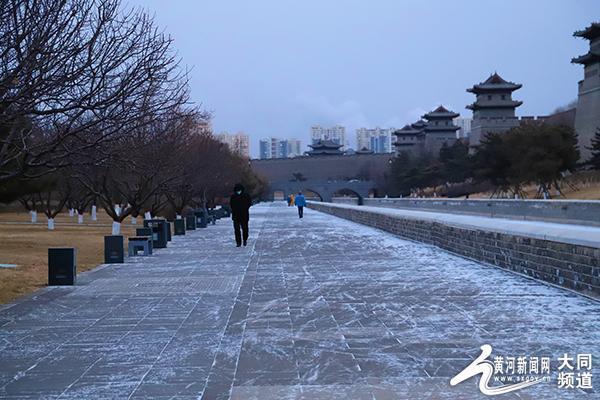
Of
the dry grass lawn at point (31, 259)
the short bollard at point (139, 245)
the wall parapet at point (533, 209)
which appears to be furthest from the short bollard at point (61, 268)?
the wall parapet at point (533, 209)

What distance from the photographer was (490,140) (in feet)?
181

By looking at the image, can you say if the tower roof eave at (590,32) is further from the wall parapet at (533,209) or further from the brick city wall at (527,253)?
the brick city wall at (527,253)

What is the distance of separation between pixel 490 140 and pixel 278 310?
4926 centimetres

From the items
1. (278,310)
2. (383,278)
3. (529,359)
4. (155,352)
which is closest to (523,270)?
(383,278)

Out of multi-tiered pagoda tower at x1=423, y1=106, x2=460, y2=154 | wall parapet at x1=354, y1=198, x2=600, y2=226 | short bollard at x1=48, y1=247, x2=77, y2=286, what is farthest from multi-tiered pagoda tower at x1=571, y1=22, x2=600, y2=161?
short bollard at x1=48, y1=247, x2=77, y2=286

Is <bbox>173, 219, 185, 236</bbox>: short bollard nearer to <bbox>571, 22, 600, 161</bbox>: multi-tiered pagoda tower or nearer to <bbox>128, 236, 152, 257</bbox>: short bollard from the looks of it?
<bbox>128, 236, 152, 257</bbox>: short bollard

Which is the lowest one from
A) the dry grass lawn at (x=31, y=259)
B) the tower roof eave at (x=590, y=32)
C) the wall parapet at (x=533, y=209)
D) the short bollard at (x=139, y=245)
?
the dry grass lawn at (x=31, y=259)

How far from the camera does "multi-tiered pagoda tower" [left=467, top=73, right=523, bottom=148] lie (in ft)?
252

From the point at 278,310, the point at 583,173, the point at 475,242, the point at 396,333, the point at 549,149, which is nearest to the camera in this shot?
the point at 396,333

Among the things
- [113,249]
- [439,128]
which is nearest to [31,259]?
[113,249]

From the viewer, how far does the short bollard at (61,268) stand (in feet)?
37.0

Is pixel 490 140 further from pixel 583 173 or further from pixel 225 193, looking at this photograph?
pixel 225 193

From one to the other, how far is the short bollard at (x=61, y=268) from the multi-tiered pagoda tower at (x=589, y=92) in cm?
5005

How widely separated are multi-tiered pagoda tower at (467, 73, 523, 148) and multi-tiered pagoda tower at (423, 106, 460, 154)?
20.6m
